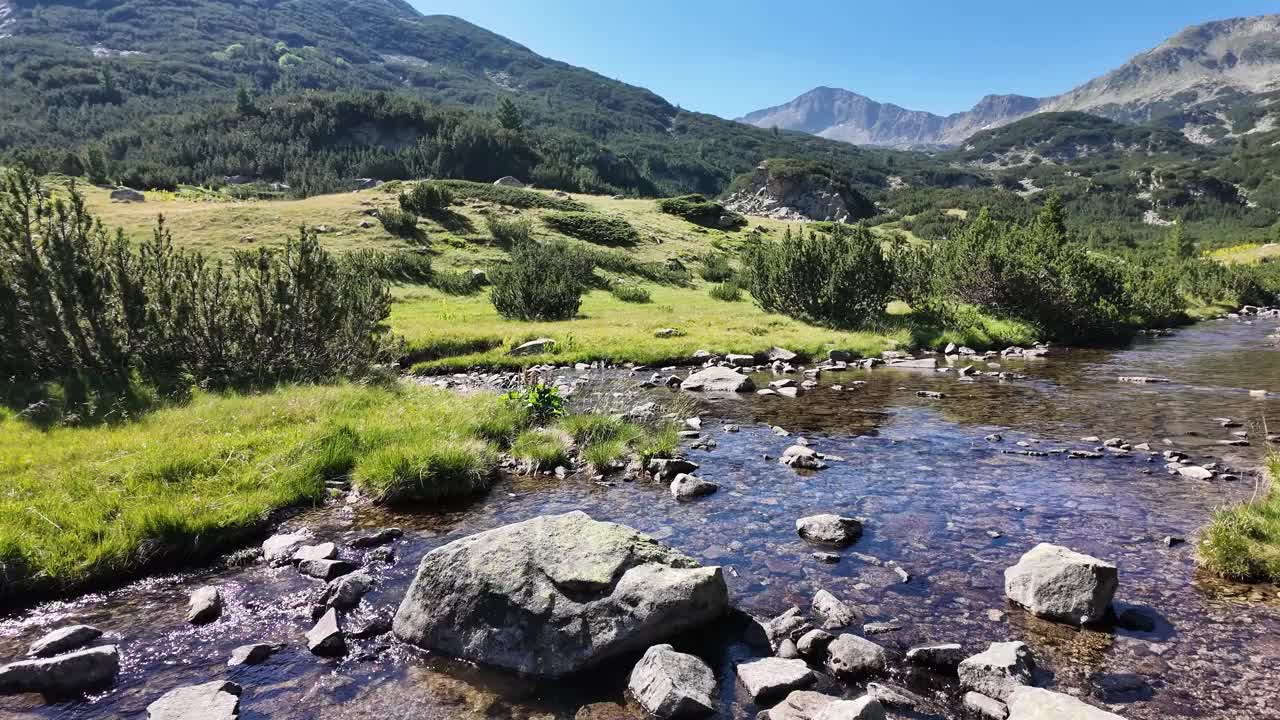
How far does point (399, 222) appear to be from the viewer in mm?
58500

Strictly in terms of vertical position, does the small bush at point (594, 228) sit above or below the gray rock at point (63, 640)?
above

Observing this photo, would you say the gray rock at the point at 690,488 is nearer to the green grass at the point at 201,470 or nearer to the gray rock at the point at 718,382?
the green grass at the point at 201,470

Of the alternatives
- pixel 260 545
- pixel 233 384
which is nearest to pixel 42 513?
pixel 260 545

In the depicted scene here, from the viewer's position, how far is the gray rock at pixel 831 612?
6902mm

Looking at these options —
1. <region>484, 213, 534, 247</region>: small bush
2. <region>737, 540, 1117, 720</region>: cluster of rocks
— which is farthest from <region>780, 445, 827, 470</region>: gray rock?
<region>484, 213, 534, 247</region>: small bush

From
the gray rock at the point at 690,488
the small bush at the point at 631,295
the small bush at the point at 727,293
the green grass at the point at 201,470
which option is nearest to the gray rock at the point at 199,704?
the green grass at the point at 201,470

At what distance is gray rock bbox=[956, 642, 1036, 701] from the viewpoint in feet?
18.5

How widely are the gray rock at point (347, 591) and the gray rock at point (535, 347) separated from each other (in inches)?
740

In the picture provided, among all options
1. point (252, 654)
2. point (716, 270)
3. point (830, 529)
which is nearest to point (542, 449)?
point (830, 529)

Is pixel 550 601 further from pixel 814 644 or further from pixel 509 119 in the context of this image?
pixel 509 119

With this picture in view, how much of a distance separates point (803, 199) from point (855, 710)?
614 feet

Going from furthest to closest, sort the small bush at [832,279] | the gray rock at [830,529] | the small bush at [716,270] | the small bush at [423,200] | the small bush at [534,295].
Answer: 1. the small bush at [423,200]
2. the small bush at [716,270]
3. the small bush at [534,295]
4. the small bush at [832,279]
5. the gray rock at [830,529]

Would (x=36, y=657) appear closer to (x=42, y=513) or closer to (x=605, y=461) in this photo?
(x=42, y=513)

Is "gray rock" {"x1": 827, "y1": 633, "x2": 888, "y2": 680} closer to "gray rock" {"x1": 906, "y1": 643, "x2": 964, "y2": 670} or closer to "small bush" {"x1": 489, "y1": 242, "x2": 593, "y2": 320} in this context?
"gray rock" {"x1": 906, "y1": 643, "x2": 964, "y2": 670}
